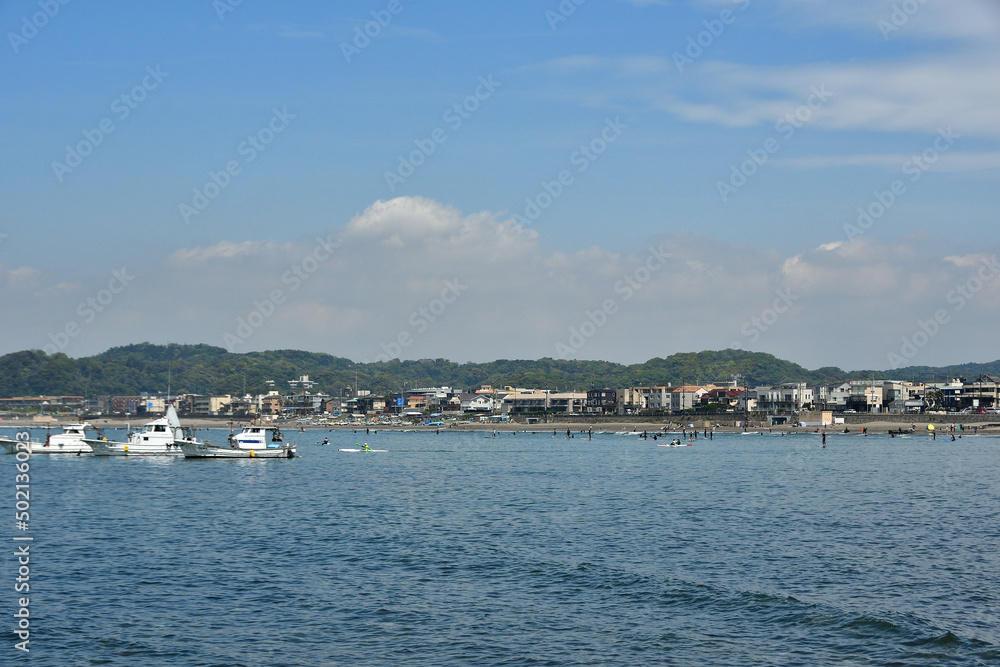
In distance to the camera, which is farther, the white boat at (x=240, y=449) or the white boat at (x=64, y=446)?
the white boat at (x=64, y=446)

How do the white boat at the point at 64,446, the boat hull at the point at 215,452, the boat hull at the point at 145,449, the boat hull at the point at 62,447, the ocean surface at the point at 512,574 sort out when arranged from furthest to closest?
the white boat at the point at 64,446
the boat hull at the point at 62,447
the boat hull at the point at 145,449
the boat hull at the point at 215,452
the ocean surface at the point at 512,574

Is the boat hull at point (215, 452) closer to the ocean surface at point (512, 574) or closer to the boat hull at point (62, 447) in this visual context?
the boat hull at point (62, 447)

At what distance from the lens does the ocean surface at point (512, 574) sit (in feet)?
77.9

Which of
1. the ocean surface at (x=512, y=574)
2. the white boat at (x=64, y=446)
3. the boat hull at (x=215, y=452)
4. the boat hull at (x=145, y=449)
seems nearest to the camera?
the ocean surface at (x=512, y=574)

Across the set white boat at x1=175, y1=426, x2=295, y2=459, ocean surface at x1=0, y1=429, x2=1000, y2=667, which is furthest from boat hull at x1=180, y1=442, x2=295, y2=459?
ocean surface at x1=0, y1=429, x2=1000, y2=667

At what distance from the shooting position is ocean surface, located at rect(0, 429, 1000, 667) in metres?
23.7

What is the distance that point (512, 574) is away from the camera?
32.6 meters

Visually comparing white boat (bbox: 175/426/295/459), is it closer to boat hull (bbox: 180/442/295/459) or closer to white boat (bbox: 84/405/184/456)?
boat hull (bbox: 180/442/295/459)

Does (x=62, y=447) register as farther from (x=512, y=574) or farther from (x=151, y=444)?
(x=512, y=574)

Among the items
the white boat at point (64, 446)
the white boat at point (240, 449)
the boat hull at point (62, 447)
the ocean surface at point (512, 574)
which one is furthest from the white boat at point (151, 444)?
the ocean surface at point (512, 574)

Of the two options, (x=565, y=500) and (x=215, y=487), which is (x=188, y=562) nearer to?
(x=565, y=500)

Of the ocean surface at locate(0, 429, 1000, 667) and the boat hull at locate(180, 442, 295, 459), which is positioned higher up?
the boat hull at locate(180, 442, 295, 459)

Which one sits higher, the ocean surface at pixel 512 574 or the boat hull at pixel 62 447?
the boat hull at pixel 62 447

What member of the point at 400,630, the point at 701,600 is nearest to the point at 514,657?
the point at 400,630
